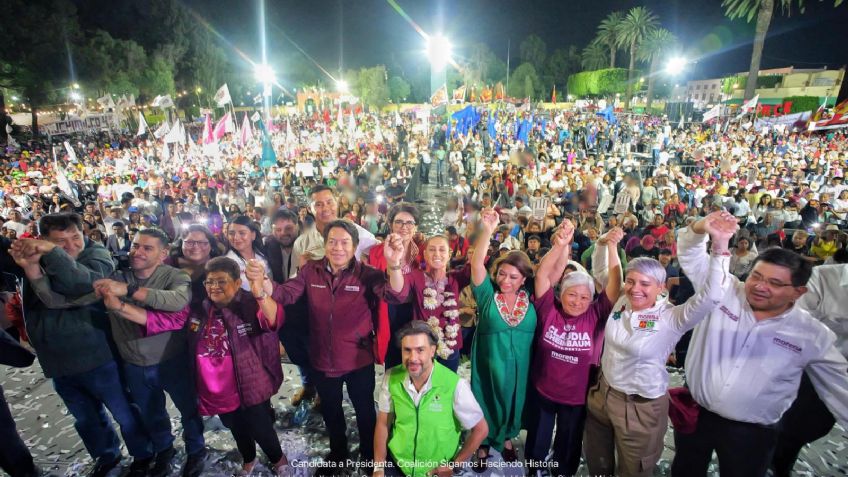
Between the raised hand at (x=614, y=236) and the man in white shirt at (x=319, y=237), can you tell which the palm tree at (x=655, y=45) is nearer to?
the man in white shirt at (x=319, y=237)

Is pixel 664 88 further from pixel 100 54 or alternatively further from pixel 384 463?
pixel 384 463

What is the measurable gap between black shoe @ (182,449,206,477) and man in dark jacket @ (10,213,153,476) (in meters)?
0.32

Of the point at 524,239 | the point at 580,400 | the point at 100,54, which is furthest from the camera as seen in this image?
the point at 100,54

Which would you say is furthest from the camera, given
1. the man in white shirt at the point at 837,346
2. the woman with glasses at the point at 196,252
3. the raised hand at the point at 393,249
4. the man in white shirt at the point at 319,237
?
the man in white shirt at the point at 319,237

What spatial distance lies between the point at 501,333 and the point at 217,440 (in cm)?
260

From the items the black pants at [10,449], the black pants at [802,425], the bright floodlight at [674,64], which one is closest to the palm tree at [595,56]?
the bright floodlight at [674,64]

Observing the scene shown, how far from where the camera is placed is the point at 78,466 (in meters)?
3.31

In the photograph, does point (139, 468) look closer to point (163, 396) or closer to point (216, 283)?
point (163, 396)

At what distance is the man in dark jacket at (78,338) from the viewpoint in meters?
2.72

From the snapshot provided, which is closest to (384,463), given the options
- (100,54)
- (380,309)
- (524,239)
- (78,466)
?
(380,309)

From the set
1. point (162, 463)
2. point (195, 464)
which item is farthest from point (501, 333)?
point (162, 463)

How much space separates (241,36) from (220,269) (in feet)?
240

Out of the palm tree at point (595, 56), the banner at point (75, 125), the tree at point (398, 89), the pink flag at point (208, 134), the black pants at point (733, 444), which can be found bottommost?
the black pants at point (733, 444)

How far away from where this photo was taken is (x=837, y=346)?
2.88 m
